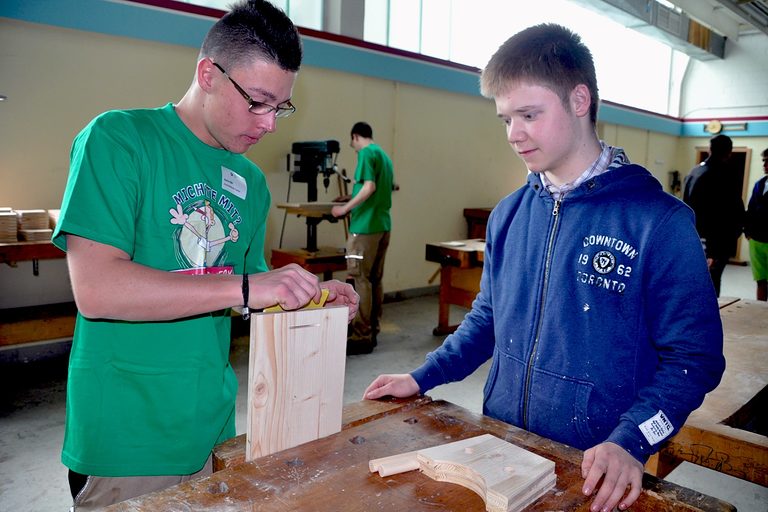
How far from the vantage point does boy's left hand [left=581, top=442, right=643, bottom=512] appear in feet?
2.87

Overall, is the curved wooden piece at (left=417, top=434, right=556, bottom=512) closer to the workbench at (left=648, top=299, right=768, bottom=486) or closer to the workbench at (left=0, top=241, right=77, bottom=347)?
the workbench at (left=648, top=299, right=768, bottom=486)

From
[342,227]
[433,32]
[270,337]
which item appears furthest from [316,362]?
[433,32]

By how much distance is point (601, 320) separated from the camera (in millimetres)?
1136

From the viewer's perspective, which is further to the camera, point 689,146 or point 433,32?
point 689,146

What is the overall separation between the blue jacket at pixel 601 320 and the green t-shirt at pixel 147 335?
1.69ft

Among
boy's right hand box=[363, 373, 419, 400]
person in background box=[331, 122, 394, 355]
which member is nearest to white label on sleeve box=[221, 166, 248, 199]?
boy's right hand box=[363, 373, 419, 400]

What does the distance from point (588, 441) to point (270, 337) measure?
2.27ft

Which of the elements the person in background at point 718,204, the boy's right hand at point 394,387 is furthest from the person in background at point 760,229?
the boy's right hand at point 394,387

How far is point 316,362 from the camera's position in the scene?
1.08 meters

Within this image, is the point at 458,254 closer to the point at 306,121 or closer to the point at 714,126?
the point at 306,121

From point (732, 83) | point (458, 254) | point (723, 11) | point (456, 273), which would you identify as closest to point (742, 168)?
point (732, 83)

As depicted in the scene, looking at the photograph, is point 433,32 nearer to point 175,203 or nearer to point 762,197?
point 762,197

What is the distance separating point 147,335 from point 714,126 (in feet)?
37.7

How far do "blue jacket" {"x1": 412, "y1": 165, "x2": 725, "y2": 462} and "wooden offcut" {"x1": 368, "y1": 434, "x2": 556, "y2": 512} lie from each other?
0.61 feet
